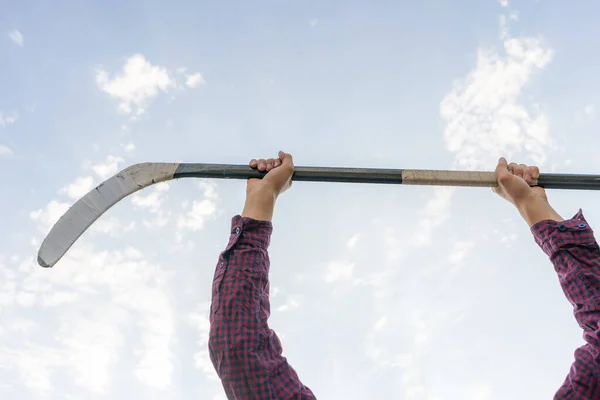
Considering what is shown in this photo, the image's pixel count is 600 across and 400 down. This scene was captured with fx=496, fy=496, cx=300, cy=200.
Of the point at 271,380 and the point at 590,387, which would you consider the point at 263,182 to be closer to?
the point at 271,380

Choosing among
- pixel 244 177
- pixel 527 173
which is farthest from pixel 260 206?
pixel 527 173

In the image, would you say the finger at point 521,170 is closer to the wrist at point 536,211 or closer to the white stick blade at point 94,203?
the wrist at point 536,211

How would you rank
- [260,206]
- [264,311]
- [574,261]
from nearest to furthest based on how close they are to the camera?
[264,311] → [574,261] → [260,206]

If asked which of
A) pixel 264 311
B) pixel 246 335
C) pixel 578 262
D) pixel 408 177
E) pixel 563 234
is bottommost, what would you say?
pixel 246 335

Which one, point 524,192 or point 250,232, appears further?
point 524,192

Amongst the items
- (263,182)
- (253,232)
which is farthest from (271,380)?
(263,182)

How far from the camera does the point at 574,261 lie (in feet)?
6.25

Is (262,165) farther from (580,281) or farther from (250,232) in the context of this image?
(580,281)

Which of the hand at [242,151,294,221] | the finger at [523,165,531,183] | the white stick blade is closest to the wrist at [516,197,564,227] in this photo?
the finger at [523,165,531,183]

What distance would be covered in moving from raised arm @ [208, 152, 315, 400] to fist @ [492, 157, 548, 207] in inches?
45.4

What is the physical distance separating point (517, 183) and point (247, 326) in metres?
1.43

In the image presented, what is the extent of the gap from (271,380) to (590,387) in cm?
103

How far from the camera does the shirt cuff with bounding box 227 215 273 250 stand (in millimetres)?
1911

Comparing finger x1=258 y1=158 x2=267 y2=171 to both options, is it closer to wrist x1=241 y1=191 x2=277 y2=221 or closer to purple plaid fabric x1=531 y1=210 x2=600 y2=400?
wrist x1=241 y1=191 x2=277 y2=221
